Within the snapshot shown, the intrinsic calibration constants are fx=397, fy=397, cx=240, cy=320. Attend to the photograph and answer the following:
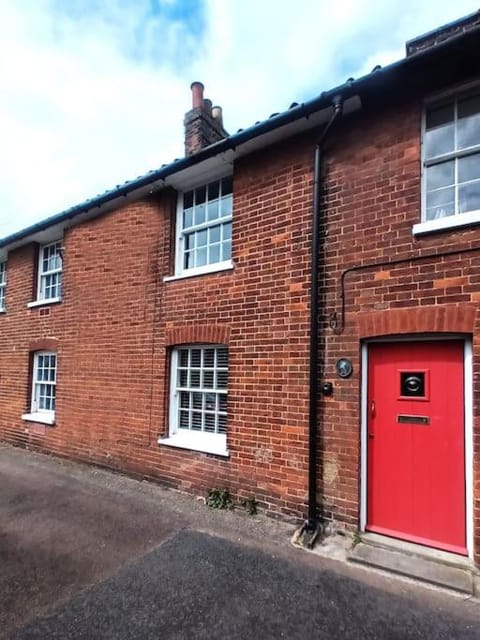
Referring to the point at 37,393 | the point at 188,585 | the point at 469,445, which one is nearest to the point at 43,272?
the point at 37,393

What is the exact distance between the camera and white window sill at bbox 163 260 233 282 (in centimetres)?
609

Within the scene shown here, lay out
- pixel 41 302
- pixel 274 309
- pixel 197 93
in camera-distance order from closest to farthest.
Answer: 1. pixel 274 309
2. pixel 197 93
3. pixel 41 302

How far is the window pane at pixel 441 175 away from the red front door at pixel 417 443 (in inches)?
71.8

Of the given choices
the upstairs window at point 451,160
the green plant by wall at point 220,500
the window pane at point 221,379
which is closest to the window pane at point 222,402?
the window pane at point 221,379

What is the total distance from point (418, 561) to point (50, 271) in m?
9.28

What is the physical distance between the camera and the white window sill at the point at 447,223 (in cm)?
414

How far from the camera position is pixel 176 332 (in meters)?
6.55

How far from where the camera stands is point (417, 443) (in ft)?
14.5

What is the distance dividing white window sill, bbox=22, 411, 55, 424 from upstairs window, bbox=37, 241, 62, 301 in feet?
8.85

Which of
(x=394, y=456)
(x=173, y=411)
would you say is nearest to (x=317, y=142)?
(x=394, y=456)

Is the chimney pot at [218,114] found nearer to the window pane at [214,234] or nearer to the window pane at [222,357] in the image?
the window pane at [214,234]

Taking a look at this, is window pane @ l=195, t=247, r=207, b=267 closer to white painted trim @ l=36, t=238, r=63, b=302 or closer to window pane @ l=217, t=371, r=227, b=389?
window pane @ l=217, t=371, r=227, b=389

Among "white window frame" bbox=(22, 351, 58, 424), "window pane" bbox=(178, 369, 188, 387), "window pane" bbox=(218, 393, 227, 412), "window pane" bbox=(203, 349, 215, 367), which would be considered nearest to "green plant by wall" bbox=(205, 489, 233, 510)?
"window pane" bbox=(218, 393, 227, 412)

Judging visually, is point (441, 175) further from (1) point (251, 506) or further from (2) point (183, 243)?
(1) point (251, 506)
